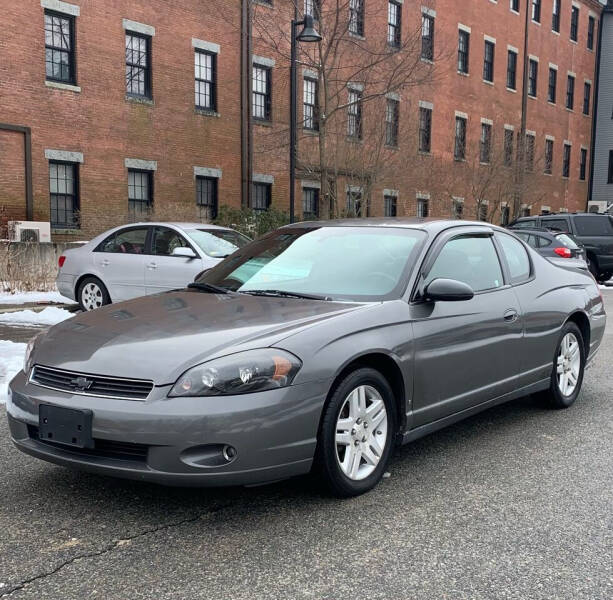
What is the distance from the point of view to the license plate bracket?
3.33 meters

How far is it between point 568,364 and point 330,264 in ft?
7.92

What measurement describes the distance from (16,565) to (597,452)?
11.5 feet

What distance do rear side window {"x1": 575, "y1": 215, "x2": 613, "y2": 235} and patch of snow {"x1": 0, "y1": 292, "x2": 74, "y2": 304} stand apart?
13.6 m

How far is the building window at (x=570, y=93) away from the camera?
39969 mm

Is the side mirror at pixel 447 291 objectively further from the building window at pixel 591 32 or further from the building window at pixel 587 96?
A: the building window at pixel 591 32

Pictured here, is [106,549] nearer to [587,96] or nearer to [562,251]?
[562,251]

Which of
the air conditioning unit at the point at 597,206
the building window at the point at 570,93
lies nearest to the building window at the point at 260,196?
the air conditioning unit at the point at 597,206

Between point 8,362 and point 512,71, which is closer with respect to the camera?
point 8,362

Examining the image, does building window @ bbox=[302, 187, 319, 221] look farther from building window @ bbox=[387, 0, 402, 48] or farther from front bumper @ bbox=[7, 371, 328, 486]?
front bumper @ bbox=[7, 371, 328, 486]

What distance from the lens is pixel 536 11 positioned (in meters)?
36.0

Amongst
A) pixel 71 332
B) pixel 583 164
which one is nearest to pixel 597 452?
pixel 71 332

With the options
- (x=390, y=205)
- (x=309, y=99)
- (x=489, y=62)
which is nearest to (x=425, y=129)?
(x=390, y=205)

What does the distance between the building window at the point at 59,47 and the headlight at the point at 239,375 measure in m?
17.3

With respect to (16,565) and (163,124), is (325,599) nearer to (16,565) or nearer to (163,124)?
(16,565)
